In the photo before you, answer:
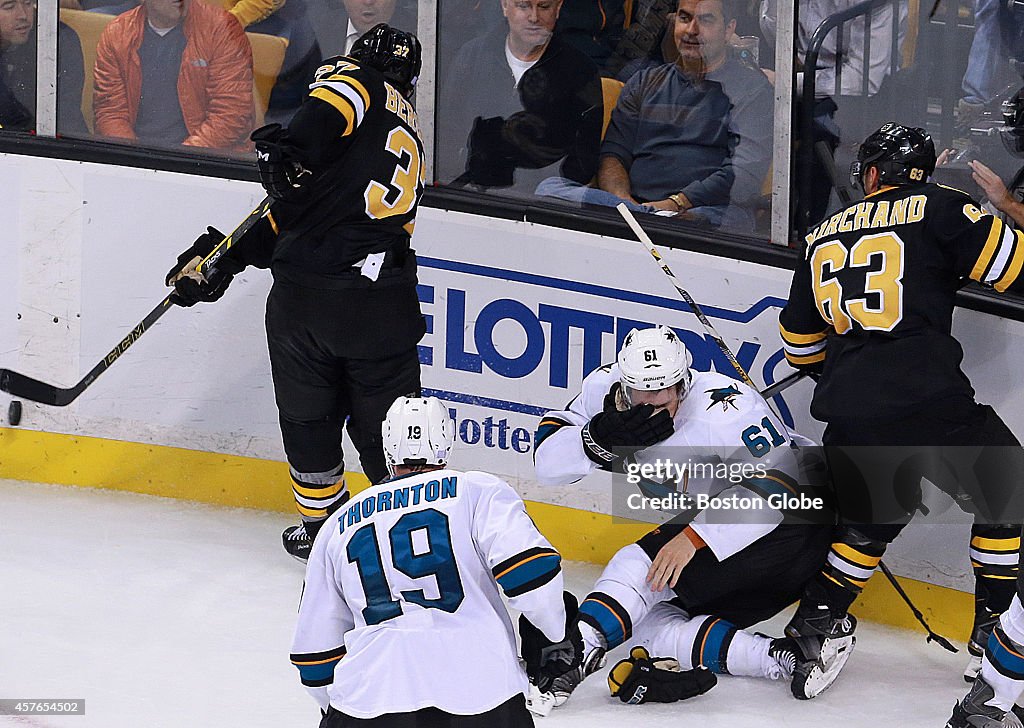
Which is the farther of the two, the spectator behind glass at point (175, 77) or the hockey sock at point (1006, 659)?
the spectator behind glass at point (175, 77)

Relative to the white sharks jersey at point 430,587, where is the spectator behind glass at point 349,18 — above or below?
above

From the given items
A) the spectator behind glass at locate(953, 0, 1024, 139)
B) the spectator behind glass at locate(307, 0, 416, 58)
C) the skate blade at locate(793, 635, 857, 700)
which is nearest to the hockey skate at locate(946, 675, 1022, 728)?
the skate blade at locate(793, 635, 857, 700)

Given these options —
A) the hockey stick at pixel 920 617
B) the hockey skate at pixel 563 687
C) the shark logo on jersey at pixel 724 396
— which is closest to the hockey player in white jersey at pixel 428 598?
the hockey skate at pixel 563 687

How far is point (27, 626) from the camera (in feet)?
12.4

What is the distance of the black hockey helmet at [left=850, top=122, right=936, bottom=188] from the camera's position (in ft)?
11.1

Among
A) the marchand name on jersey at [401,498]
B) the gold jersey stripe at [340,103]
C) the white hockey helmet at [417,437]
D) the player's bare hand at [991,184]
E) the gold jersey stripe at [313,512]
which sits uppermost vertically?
the gold jersey stripe at [340,103]

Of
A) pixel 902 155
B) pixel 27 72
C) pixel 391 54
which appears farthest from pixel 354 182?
pixel 27 72

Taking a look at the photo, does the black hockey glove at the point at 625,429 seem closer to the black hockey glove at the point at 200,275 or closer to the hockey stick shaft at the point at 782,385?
the hockey stick shaft at the point at 782,385

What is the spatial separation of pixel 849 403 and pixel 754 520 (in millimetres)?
332

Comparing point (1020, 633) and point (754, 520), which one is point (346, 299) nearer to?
point (754, 520)

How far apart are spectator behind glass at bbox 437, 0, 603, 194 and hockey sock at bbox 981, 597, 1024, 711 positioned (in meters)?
1.75

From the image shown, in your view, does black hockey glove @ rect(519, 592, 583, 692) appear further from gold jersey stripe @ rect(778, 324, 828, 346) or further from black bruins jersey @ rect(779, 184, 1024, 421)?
gold jersey stripe @ rect(778, 324, 828, 346)

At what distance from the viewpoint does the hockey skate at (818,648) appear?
3.38m

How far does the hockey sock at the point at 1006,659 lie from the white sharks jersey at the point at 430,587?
95cm
